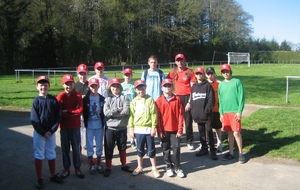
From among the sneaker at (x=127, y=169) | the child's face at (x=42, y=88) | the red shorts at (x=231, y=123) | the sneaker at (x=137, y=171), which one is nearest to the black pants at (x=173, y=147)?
the sneaker at (x=137, y=171)

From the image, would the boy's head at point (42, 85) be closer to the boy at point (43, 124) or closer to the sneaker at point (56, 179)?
the boy at point (43, 124)

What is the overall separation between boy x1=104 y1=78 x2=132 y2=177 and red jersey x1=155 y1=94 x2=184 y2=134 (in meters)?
0.58

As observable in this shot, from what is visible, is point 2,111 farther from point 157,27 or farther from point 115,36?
point 157,27

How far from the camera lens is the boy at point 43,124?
411 cm

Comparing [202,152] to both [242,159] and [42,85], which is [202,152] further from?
[42,85]

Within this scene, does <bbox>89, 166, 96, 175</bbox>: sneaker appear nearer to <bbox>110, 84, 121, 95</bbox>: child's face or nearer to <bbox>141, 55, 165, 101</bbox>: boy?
<bbox>110, 84, 121, 95</bbox>: child's face

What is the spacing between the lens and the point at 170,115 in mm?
4621

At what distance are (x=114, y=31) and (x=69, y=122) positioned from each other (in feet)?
143

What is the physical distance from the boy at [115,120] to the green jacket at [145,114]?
0.56 feet

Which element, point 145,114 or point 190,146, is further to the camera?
point 190,146

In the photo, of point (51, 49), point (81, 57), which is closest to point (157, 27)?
point (81, 57)

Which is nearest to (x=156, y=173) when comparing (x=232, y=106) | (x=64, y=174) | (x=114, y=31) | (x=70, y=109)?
(x=64, y=174)

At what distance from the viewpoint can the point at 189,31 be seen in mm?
52125

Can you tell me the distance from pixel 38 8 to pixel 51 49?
574cm
